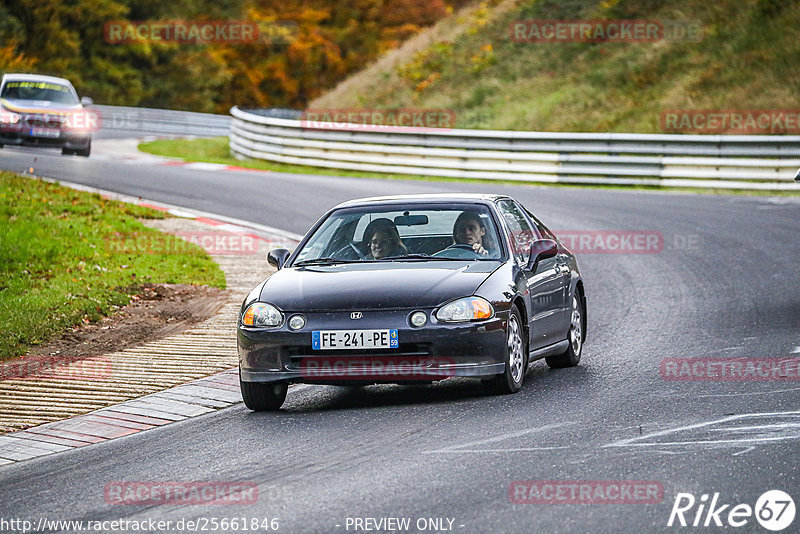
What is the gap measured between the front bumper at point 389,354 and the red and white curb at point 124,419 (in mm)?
700

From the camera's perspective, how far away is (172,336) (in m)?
11.4

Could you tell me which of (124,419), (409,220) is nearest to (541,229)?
(409,220)

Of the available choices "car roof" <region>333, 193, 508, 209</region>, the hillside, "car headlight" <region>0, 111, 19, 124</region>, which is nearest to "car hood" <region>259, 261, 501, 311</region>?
"car roof" <region>333, 193, 508, 209</region>

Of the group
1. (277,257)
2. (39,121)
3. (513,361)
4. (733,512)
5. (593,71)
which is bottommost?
(593,71)

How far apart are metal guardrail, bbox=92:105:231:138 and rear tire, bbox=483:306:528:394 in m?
39.5

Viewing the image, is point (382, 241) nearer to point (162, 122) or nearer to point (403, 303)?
point (403, 303)

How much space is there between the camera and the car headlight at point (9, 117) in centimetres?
2879

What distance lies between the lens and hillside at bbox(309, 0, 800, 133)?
31.7 metres

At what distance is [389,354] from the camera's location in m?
8.27

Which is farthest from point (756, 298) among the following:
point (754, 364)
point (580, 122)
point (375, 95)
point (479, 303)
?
point (375, 95)

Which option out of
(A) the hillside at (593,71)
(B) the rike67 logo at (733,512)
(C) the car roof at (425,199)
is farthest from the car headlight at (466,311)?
(A) the hillside at (593,71)

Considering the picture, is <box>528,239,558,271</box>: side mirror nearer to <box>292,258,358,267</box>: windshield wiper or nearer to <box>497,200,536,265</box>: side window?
<box>497,200,536,265</box>: side window

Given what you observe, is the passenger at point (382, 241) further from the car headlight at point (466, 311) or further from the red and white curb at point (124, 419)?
the red and white curb at point (124, 419)

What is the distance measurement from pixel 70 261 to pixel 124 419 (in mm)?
6068
